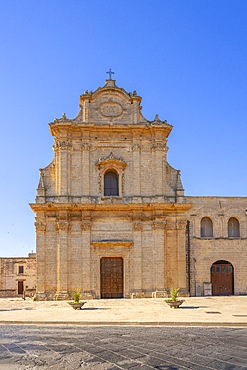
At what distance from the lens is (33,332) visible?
53.8ft

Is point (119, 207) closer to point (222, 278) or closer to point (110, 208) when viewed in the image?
point (110, 208)

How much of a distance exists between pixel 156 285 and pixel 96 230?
5.59 metres

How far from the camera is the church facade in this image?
33094 mm

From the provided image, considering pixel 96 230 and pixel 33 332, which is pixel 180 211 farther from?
pixel 33 332

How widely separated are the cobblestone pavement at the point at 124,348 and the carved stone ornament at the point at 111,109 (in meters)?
20.5

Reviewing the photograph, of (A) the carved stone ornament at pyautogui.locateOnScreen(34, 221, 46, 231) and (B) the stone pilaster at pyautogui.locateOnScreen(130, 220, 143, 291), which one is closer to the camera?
(B) the stone pilaster at pyautogui.locateOnScreen(130, 220, 143, 291)

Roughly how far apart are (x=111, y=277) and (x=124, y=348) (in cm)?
2117

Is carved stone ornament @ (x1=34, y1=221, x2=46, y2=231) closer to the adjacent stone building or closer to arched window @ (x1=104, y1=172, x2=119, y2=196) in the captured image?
arched window @ (x1=104, y1=172, x2=119, y2=196)

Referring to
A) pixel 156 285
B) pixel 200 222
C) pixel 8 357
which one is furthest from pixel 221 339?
pixel 200 222


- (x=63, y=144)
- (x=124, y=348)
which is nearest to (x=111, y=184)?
(x=63, y=144)

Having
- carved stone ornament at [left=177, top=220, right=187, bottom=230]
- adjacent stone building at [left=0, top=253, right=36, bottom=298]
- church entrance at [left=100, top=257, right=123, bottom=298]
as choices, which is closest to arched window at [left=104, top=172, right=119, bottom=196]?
church entrance at [left=100, top=257, right=123, bottom=298]

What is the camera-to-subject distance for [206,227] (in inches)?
1481

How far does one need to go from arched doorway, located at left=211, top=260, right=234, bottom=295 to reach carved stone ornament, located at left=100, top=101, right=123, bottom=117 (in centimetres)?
1358

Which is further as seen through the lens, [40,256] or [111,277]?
[111,277]
